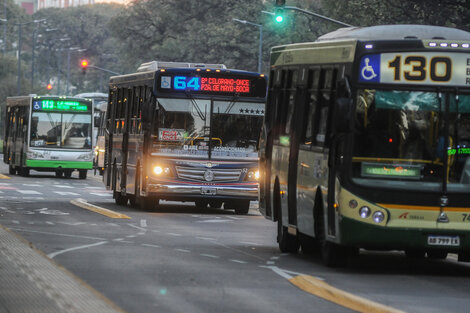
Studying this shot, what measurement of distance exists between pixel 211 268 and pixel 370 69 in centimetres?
288

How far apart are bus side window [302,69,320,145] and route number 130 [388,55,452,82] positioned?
1.66m

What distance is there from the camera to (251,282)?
14031 mm

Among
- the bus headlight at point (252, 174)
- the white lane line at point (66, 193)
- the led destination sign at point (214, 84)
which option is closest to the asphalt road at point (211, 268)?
the bus headlight at point (252, 174)

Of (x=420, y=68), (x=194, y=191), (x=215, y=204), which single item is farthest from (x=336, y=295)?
(x=215, y=204)

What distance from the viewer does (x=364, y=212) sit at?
50.5 ft

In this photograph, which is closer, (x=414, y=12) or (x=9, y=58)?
(x=414, y=12)

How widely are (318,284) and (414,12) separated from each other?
4077 centimetres

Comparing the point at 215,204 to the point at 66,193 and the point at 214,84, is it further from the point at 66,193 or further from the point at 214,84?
the point at 66,193

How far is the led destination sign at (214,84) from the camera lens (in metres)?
28.7

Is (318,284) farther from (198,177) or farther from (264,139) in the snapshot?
(198,177)

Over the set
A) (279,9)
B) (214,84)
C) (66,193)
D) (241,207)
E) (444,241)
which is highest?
(279,9)

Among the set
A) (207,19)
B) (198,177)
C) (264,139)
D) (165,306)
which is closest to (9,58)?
(207,19)

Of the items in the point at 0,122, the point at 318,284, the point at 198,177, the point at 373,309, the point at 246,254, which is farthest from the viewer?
the point at 0,122

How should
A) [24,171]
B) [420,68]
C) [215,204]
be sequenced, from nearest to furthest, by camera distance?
[420,68]
[215,204]
[24,171]
